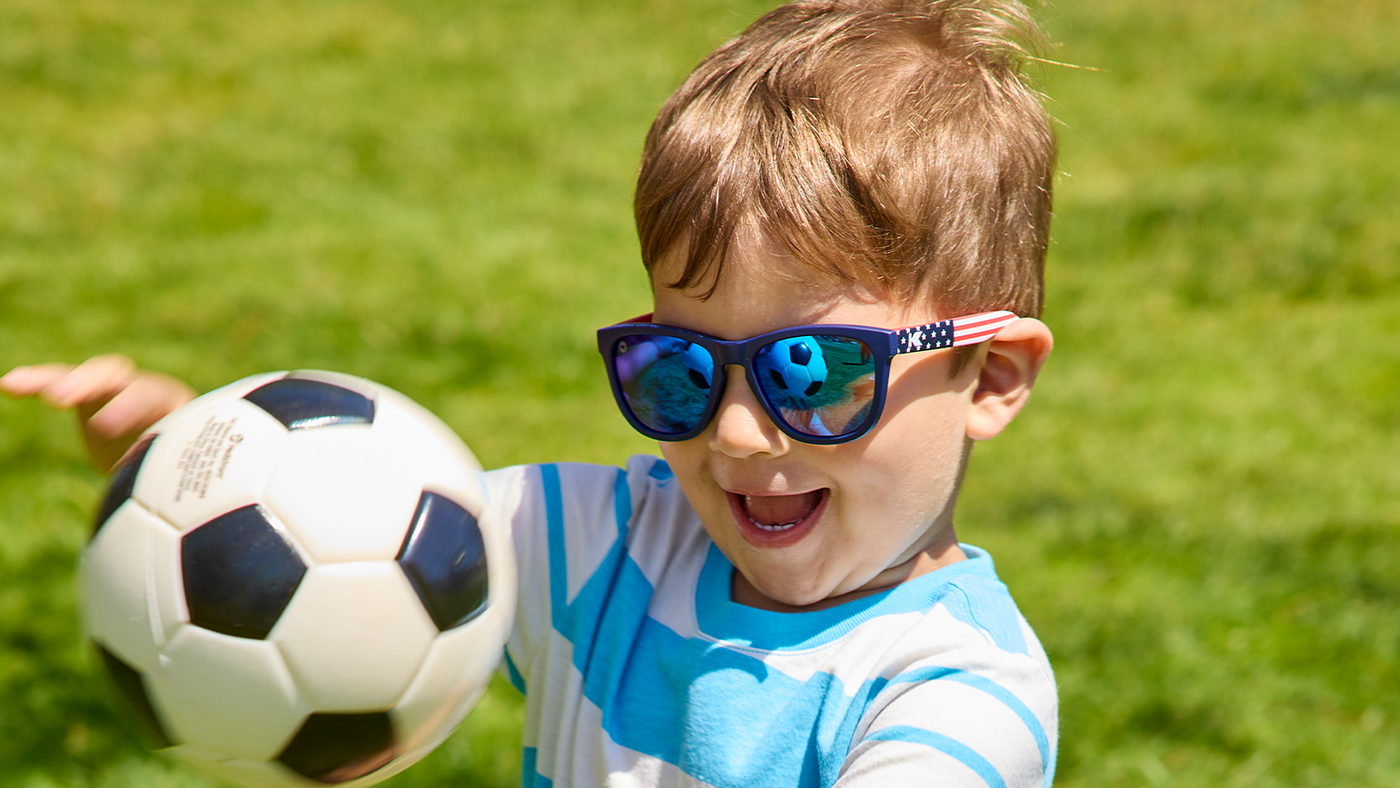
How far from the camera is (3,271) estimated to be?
18.4 ft

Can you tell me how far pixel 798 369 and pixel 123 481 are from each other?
983 mm

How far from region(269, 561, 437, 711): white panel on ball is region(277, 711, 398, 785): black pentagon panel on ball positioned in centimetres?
2

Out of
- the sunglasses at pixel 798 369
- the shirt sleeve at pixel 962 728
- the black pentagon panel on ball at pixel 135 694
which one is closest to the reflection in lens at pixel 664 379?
the sunglasses at pixel 798 369

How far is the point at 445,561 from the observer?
1750mm

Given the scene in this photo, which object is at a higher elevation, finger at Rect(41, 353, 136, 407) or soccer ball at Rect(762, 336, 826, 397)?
soccer ball at Rect(762, 336, 826, 397)

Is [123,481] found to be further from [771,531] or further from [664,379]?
[771,531]

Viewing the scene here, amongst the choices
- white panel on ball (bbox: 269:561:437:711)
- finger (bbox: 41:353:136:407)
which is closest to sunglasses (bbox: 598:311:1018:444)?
white panel on ball (bbox: 269:561:437:711)

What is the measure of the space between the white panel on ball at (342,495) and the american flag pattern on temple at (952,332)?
2.46 feet

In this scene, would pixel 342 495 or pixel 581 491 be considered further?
pixel 581 491

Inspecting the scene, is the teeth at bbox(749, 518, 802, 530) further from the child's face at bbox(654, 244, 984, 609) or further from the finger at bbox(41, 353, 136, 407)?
the finger at bbox(41, 353, 136, 407)

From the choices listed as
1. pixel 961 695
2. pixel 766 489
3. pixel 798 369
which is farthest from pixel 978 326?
pixel 961 695

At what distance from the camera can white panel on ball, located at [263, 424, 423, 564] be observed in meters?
1.70

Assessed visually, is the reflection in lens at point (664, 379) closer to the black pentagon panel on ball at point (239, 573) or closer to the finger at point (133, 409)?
the black pentagon panel on ball at point (239, 573)

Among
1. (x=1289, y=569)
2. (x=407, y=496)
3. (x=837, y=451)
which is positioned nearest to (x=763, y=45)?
(x=837, y=451)
